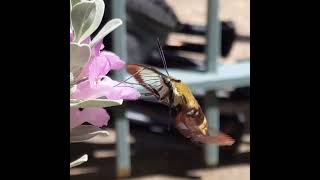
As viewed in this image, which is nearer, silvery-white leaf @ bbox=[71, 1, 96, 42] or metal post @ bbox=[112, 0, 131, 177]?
silvery-white leaf @ bbox=[71, 1, 96, 42]

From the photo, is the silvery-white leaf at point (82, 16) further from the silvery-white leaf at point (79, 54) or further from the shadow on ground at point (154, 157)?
the shadow on ground at point (154, 157)

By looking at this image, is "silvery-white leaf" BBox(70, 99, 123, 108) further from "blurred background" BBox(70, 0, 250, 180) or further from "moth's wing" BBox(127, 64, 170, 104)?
"blurred background" BBox(70, 0, 250, 180)

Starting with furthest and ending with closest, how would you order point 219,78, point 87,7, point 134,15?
point 134,15 < point 219,78 < point 87,7


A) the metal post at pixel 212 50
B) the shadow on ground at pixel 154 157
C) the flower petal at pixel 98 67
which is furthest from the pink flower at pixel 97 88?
the shadow on ground at pixel 154 157

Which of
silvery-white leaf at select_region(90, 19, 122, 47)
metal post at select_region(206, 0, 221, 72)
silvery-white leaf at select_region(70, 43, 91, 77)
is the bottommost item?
silvery-white leaf at select_region(70, 43, 91, 77)

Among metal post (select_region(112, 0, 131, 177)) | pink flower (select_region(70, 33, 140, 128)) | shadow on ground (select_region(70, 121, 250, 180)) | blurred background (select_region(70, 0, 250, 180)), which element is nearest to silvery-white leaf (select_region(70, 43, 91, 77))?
pink flower (select_region(70, 33, 140, 128))
